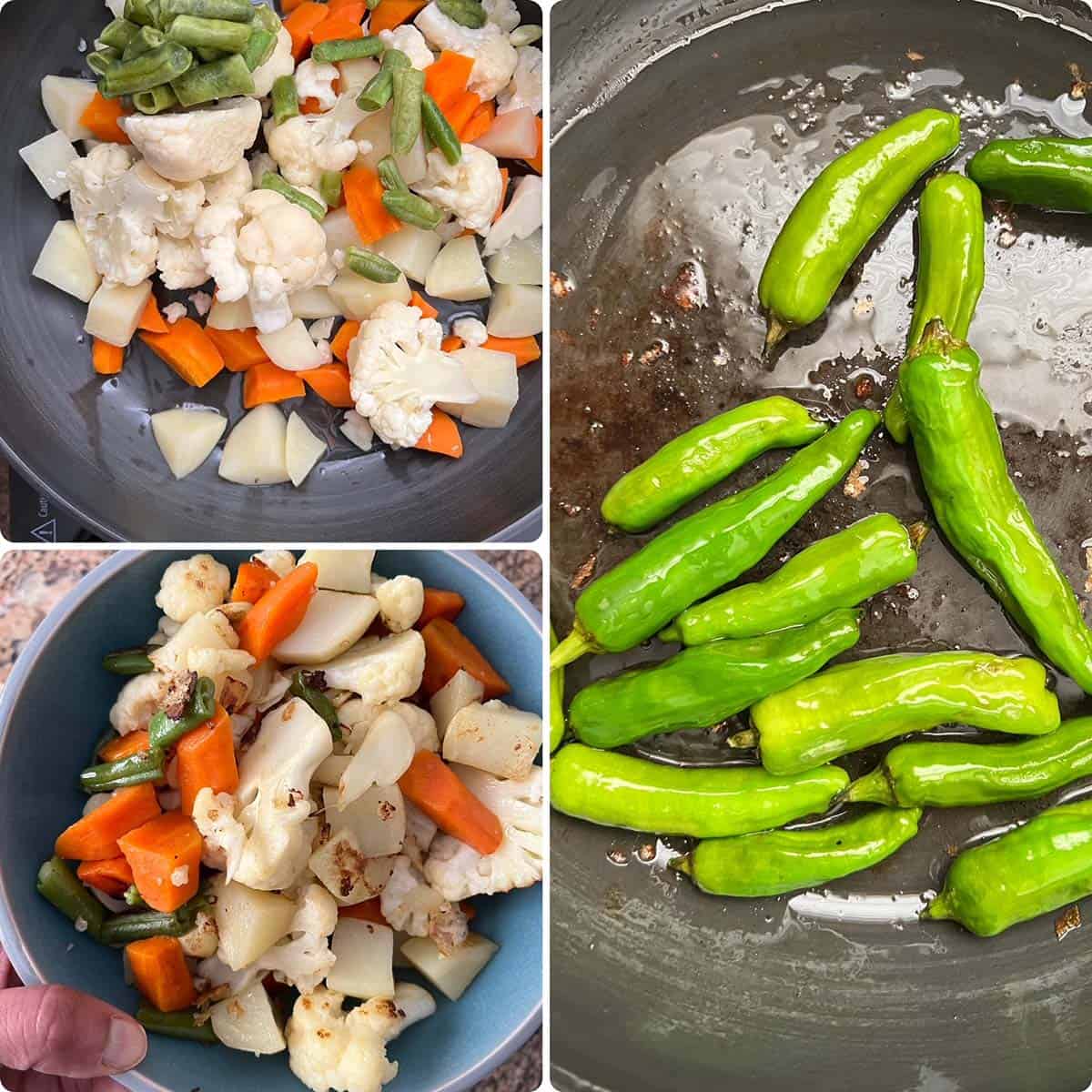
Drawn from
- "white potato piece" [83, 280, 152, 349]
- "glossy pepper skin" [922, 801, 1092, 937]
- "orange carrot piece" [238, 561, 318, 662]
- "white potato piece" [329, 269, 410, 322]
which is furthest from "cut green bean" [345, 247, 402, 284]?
"glossy pepper skin" [922, 801, 1092, 937]

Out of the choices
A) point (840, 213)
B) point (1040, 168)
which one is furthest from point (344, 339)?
point (1040, 168)

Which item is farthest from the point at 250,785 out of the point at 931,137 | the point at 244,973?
the point at 931,137

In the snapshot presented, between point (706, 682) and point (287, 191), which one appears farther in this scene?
point (706, 682)

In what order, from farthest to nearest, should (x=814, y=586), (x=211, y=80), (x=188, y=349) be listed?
(x=814, y=586)
(x=188, y=349)
(x=211, y=80)

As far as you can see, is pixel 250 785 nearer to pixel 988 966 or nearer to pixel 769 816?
pixel 769 816

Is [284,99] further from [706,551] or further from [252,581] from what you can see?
[706,551]

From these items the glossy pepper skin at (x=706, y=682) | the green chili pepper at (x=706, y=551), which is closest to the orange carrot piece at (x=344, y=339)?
the green chili pepper at (x=706, y=551)

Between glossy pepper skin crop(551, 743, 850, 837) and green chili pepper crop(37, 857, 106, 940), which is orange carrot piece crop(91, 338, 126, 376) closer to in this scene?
green chili pepper crop(37, 857, 106, 940)
